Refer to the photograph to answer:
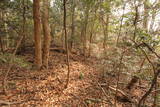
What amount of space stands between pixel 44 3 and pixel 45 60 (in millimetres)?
2971

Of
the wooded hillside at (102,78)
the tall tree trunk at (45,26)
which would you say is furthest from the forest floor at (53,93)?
the tall tree trunk at (45,26)

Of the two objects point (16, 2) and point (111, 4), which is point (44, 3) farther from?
point (111, 4)

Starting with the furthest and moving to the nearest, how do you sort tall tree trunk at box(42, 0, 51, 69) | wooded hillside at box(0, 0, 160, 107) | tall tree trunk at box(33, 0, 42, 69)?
tall tree trunk at box(42, 0, 51, 69) → tall tree trunk at box(33, 0, 42, 69) → wooded hillside at box(0, 0, 160, 107)

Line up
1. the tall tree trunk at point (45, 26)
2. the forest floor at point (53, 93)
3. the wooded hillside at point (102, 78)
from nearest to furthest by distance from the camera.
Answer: the wooded hillside at point (102, 78)
the forest floor at point (53, 93)
the tall tree trunk at point (45, 26)

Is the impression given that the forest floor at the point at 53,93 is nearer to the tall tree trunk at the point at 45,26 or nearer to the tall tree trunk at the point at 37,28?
the tall tree trunk at the point at 37,28

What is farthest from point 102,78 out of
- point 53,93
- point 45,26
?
point 45,26

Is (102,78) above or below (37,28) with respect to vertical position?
below

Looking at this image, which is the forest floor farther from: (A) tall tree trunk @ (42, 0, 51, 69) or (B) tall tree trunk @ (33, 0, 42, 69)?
(A) tall tree trunk @ (42, 0, 51, 69)

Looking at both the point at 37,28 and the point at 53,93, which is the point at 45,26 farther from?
the point at 53,93

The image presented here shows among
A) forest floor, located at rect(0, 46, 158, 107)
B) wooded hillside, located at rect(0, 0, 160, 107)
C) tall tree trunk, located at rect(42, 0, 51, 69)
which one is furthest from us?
tall tree trunk, located at rect(42, 0, 51, 69)

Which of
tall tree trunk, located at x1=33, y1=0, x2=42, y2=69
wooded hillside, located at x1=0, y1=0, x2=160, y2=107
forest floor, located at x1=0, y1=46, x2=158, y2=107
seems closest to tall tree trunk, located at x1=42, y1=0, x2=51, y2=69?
wooded hillside, located at x1=0, y1=0, x2=160, y2=107

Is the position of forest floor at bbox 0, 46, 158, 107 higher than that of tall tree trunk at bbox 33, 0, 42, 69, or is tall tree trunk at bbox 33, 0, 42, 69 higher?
tall tree trunk at bbox 33, 0, 42, 69

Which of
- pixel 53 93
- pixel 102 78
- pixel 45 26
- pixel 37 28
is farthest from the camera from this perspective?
pixel 102 78

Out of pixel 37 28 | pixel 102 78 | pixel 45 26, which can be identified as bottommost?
pixel 102 78
